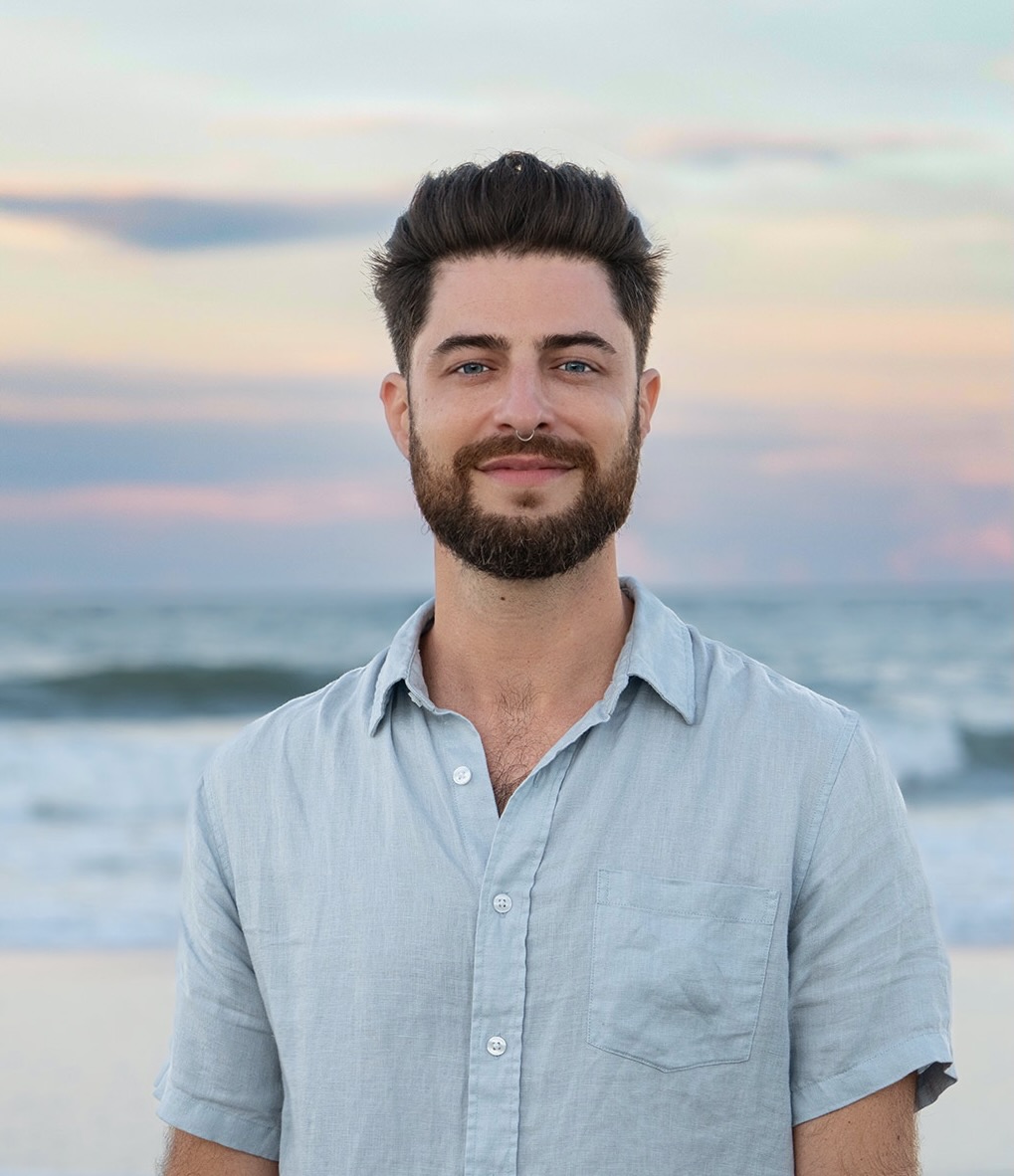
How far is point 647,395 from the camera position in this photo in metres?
2.58

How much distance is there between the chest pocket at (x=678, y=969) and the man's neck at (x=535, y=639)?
0.35 m

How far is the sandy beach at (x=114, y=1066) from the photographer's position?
5270 mm

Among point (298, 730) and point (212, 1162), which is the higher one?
point (298, 730)

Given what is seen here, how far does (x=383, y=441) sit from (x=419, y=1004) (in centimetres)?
1304

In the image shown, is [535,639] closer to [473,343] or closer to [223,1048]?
[473,343]

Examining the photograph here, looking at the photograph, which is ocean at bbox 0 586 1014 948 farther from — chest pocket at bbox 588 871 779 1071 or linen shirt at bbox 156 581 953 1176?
chest pocket at bbox 588 871 779 1071

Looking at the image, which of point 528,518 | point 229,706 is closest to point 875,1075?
point 528,518

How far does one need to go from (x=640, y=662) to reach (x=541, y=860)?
349mm

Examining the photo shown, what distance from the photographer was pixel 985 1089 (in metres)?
5.76

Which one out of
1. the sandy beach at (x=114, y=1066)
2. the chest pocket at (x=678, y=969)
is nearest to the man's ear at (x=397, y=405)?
the chest pocket at (x=678, y=969)

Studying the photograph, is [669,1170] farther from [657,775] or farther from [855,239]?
[855,239]

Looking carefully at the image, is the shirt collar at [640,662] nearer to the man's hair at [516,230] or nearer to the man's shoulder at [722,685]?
the man's shoulder at [722,685]

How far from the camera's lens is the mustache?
2.28m

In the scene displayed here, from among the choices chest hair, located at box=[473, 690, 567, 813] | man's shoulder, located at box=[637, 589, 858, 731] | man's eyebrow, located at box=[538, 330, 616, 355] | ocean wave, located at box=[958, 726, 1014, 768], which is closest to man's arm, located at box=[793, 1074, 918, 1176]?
man's shoulder, located at box=[637, 589, 858, 731]
